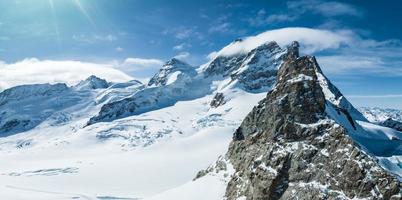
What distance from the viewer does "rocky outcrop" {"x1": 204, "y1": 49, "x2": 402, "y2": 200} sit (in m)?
45.6

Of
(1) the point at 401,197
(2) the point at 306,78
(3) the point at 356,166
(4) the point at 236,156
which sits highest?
(2) the point at 306,78

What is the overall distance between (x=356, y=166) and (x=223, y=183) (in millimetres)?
26253

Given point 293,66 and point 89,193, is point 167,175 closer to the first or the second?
point 89,193

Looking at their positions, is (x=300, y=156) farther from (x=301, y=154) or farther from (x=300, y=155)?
(x=301, y=154)

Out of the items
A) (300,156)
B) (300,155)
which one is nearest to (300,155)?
(300,155)

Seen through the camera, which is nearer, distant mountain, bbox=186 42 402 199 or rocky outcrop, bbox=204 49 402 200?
rocky outcrop, bbox=204 49 402 200

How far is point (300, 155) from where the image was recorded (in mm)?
52938

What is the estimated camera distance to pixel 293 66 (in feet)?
205

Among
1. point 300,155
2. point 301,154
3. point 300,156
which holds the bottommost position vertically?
point 300,156

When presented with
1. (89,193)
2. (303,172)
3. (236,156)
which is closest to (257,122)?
(236,156)

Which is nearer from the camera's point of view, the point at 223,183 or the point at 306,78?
the point at 306,78

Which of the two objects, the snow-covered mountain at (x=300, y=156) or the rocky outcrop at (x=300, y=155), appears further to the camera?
the snow-covered mountain at (x=300, y=156)

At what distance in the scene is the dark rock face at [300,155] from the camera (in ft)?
150

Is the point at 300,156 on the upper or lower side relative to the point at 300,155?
lower
